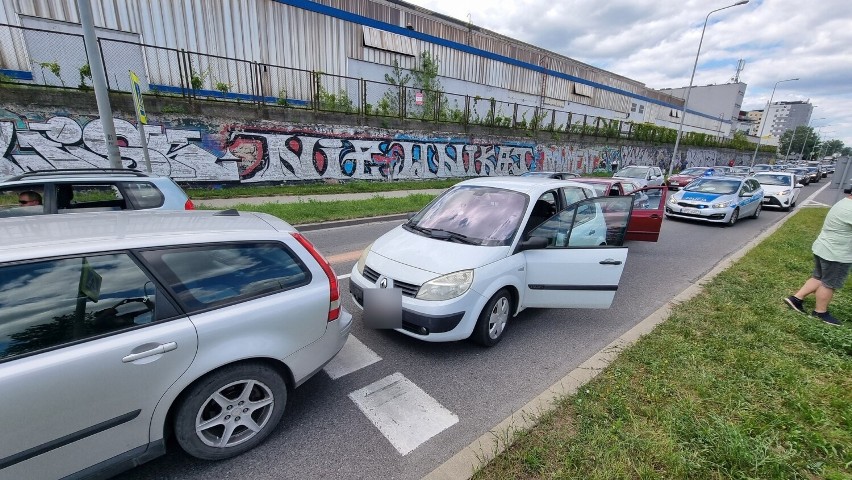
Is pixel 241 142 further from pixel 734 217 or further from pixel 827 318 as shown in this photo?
pixel 734 217

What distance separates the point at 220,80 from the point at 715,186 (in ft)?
61.5

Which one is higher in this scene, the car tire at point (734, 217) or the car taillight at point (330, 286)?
the car taillight at point (330, 286)

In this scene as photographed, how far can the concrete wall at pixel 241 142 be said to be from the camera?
9.37m

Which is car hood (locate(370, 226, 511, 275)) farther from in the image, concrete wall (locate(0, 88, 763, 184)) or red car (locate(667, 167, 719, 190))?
red car (locate(667, 167, 719, 190))

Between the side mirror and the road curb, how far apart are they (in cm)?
119

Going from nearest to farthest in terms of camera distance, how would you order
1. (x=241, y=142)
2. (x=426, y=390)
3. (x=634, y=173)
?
(x=426, y=390) → (x=241, y=142) → (x=634, y=173)

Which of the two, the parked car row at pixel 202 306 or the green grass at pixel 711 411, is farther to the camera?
the green grass at pixel 711 411

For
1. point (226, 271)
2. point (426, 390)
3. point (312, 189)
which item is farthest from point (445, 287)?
point (312, 189)

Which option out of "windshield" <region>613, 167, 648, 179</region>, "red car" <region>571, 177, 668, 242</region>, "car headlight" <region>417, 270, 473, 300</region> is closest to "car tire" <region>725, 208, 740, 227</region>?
"windshield" <region>613, 167, 648, 179</region>

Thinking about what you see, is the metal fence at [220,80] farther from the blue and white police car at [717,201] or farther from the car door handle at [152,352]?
the car door handle at [152,352]

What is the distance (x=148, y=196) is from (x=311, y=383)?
3.54 m

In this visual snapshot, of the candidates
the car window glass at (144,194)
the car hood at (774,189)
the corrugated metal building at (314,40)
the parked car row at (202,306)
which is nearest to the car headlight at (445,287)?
the parked car row at (202,306)

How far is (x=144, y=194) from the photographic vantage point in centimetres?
457

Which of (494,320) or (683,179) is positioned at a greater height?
(683,179)
